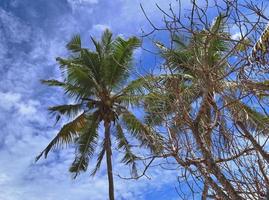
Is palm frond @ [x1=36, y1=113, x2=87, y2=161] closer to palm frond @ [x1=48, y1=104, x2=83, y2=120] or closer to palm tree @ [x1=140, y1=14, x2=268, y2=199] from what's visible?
palm frond @ [x1=48, y1=104, x2=83, y2=120]

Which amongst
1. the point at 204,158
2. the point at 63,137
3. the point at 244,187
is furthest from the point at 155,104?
the point at 63,137

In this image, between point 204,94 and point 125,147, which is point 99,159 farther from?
point 204,94

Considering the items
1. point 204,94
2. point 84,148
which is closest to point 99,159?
point 84,148

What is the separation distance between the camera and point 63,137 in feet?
64.1

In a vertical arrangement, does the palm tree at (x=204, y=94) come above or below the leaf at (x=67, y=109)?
below

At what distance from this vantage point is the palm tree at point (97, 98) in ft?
64.3

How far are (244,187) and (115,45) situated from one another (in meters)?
16.1

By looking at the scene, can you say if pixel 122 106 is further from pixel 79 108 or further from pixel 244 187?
pixel 244 187

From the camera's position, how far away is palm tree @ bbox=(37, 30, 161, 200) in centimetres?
1961

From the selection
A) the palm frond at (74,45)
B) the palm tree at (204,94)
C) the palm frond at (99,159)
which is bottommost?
the palm tree at (204,94)

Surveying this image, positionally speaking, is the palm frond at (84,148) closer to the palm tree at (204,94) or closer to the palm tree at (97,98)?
the palm tree at (97,98)

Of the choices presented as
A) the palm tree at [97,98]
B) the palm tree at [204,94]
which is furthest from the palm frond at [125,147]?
the palm tree at [204,94]

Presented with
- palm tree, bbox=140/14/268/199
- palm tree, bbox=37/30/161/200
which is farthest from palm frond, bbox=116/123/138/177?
palm tree, bbox=140/14/268/199

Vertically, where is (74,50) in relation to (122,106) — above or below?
above
